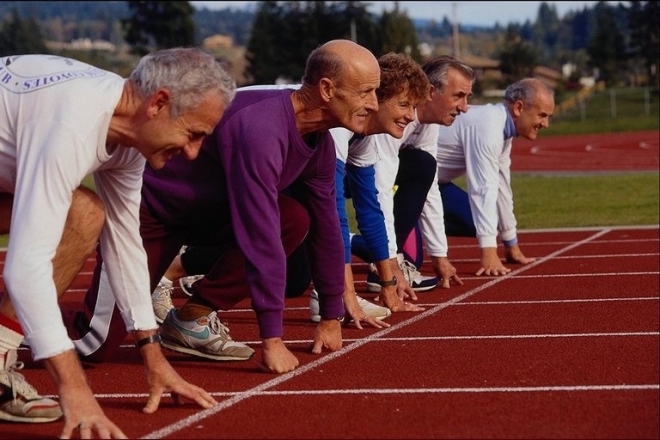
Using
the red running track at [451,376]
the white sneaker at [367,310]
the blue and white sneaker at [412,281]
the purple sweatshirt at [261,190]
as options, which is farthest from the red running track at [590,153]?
the purple sweatshirt at [261,190]

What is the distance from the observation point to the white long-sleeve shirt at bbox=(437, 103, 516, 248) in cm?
977

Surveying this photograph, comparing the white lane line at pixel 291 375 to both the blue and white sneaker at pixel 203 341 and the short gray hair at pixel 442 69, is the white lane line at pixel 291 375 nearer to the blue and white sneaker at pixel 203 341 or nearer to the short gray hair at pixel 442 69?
the blue and white sneaker at pixel 203 341

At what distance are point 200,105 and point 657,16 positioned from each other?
282 feet

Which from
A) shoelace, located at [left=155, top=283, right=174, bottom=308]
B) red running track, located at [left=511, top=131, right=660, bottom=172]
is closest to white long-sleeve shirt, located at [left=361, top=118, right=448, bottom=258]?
shoelace, located at [left=155, top=283, right=174, bottom=308]

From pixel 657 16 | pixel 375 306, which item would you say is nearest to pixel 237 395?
pixel 375 306

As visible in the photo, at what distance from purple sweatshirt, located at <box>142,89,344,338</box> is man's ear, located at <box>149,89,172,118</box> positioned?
97 centimetres

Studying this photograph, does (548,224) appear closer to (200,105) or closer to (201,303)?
(201,303)

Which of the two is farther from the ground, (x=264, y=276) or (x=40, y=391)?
(x=264, y=276)

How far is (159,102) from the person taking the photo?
455cm

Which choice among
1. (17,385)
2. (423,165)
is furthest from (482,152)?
(17,385)

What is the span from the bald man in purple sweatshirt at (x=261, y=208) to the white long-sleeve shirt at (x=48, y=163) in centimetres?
63

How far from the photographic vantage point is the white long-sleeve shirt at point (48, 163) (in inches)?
169

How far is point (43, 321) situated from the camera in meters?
4.32

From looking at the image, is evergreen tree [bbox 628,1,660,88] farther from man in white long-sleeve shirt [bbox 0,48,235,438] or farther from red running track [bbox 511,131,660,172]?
man in white long-sleeve shirt [bbox 0,48,235,438]
